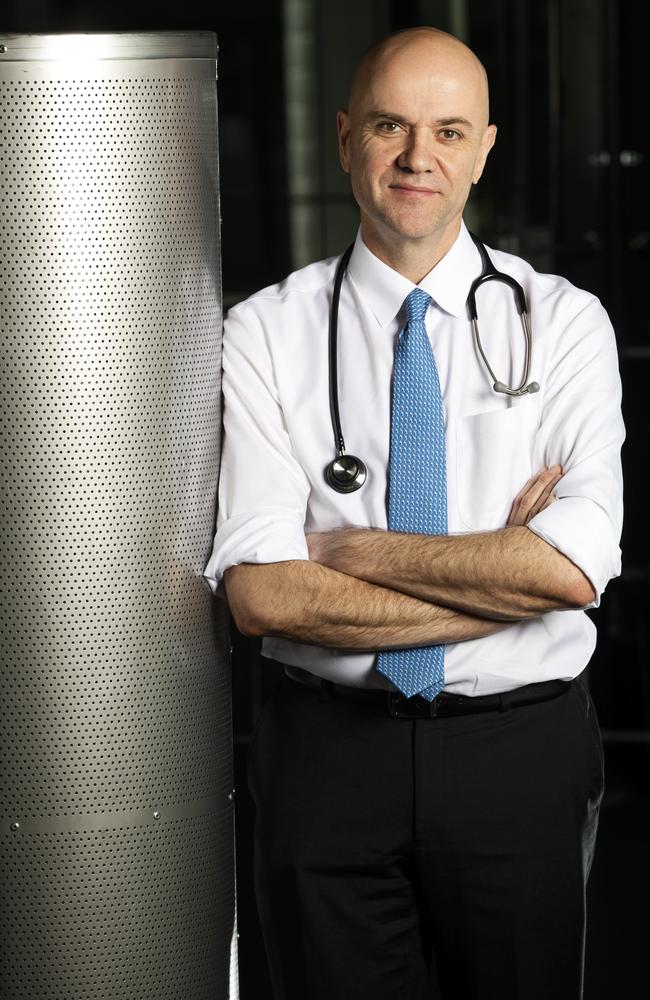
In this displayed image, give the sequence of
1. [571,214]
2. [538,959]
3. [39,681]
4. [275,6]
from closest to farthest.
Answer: [39,681] < [538,959] < [571,214] < [275,6]

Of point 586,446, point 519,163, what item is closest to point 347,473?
point 586,446

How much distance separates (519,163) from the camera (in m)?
4.48

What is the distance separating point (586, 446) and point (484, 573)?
24cm

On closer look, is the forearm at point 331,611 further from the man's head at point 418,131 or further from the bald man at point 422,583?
the man's head at point 418,131

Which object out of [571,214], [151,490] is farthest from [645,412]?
[151,490]

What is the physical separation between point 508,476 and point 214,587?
43 cm

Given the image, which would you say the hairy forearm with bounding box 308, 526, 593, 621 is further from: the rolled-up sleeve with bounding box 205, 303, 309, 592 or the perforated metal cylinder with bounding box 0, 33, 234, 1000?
the perforated metal cylinder with bounding box 0, 33, 234, 1000

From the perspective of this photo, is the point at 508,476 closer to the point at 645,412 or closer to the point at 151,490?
the point at 151,490

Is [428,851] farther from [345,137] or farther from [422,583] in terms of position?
[345,137]

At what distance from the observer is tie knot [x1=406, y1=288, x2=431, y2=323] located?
185cm

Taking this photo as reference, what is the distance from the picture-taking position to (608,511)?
1.77 m

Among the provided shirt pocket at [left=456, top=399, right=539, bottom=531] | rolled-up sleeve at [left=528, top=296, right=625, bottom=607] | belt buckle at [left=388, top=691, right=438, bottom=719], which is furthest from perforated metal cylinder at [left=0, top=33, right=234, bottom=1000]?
rolled-up sleeve at [left=528, top=296, right=625, bottom=607]

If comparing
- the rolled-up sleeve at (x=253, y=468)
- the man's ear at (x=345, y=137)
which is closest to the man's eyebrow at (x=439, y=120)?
the man's ear at (x=345, y=137)

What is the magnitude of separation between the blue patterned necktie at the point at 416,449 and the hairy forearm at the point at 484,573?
66 millimetres
